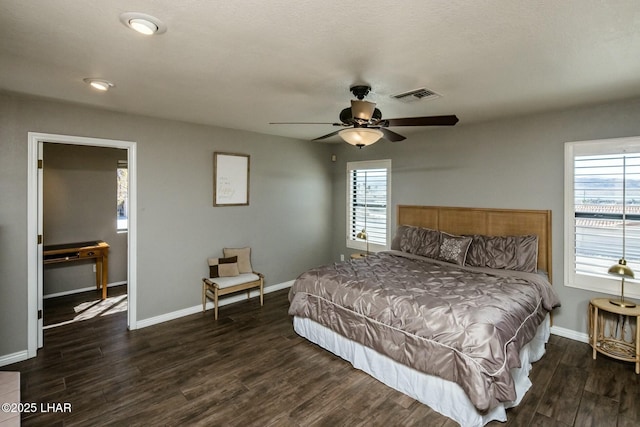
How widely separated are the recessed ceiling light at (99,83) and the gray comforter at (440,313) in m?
2.70

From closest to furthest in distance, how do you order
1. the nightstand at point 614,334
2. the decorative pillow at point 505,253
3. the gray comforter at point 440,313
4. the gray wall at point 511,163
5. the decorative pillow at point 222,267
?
the gray comforter at point 440,313
the nightstand at point 614,334
the gray wall at point 511,163
the decorative pillow at point 505,253
the decorative pillow at point 222,267

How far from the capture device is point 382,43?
80.0 inches

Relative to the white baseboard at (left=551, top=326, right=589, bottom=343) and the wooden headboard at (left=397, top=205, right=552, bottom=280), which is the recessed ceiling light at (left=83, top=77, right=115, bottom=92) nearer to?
the wooden headboard at (left=397, top=205, right=552, bottom=280)

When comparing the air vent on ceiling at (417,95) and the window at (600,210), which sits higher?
the air vent on ceiling at (417,95)

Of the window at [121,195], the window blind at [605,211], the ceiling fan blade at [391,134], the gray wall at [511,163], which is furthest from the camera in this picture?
the window at [121,195]

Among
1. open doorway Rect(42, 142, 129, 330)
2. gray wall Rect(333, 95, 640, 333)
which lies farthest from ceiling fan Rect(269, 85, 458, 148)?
open doorway Rect(42, 142, 129, 330)

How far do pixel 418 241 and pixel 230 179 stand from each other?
2.96 metres

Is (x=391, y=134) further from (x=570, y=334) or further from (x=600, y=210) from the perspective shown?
(x=570, y=334)

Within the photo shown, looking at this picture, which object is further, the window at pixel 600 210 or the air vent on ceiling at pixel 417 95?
the window at pixel 600 210

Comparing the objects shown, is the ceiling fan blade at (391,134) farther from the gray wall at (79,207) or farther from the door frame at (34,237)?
the gray wall at (79,207)

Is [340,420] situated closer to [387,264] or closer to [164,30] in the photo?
[387,264]

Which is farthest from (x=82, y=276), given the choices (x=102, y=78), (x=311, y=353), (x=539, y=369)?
(x=539, y=369)

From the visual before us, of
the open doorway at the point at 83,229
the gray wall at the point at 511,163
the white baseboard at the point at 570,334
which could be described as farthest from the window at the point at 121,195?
the white baseboard at the point at 570,334

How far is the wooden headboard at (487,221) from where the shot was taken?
3764 mm
